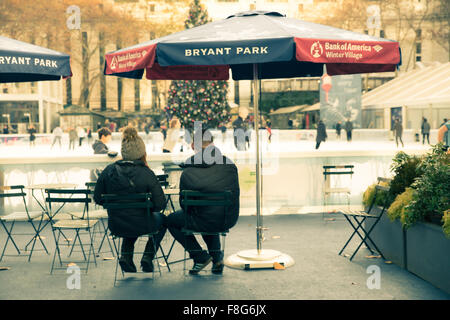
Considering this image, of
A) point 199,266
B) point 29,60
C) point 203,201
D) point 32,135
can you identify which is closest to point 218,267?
point 199,266

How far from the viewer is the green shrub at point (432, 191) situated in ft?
17.2

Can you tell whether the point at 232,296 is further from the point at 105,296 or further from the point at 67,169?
the point at 67,169

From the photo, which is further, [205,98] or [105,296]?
[205,98]

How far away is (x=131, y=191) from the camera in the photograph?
554cm

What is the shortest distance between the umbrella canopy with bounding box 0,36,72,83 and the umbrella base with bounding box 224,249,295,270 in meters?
2.94

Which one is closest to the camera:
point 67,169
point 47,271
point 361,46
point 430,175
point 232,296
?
point 232,296

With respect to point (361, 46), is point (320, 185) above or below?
below

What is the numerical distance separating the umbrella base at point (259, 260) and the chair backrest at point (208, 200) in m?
0.84

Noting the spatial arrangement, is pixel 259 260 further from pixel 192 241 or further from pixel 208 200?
pixel 208 200

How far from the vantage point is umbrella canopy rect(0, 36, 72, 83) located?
6062 millimetres

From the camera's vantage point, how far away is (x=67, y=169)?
33.4 ft

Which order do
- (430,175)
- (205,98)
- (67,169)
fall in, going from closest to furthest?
(430,175)
(67,169)
(205,98)
